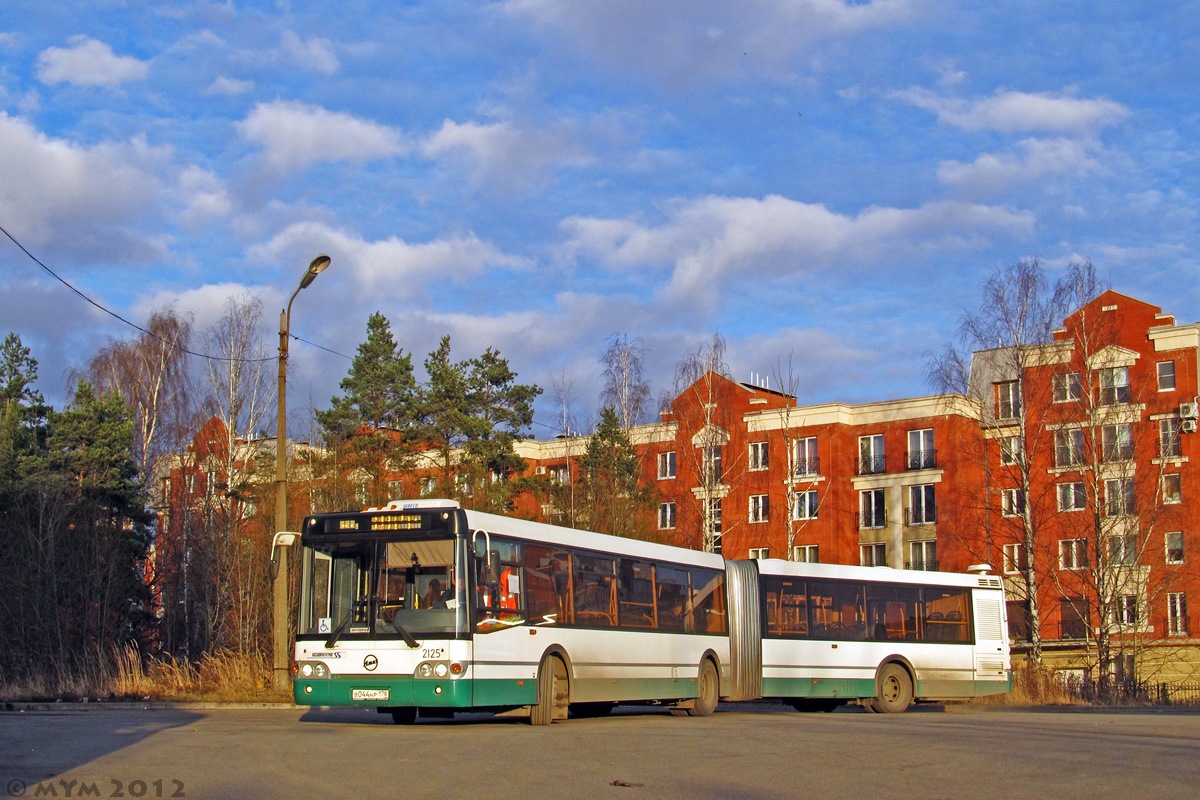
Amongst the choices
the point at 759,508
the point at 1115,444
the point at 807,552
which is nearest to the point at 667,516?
the point at 759,508

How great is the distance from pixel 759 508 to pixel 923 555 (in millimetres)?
8358

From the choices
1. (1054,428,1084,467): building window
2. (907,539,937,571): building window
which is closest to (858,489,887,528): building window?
(907,539,937,571): building window

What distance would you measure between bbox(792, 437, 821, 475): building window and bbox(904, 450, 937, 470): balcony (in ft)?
14.3

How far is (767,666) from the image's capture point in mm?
24359

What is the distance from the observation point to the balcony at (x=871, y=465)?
2486 inches

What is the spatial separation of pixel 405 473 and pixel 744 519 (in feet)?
62.2

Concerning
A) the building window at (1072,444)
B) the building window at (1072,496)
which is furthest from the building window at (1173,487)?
the building window at (1072,444)

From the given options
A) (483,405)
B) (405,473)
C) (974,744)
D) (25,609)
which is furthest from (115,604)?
(974,744)

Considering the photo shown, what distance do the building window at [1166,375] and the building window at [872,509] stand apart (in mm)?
13682

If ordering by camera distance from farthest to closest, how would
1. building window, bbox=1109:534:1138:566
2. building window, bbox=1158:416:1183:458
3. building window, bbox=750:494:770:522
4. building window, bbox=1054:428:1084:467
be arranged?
1. building window, bbox=750:494:770:522
2. building window, bbox=1158:416:1183:458
3. building window, bbox=1054:428:1084:467
4. building window, bbox=1109:534:1138:566

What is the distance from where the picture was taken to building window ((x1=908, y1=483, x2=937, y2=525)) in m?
61.2

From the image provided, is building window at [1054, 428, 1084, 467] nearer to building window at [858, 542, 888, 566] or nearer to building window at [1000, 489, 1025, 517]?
building window at [1000, 489, 1025, 517]

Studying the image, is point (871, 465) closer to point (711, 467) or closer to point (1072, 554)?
point (1072, 554)

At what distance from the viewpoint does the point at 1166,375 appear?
55500mm
